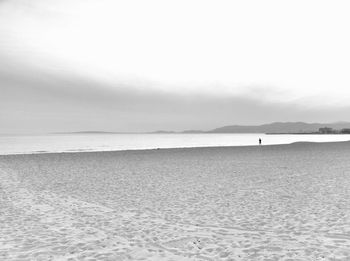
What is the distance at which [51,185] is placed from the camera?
18.7 meters

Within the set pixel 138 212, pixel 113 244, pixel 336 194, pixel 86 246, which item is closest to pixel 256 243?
pixel 113 244

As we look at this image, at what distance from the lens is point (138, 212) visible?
471 inches

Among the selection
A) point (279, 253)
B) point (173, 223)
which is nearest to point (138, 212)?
point (173, 223)

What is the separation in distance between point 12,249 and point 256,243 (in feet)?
18.9

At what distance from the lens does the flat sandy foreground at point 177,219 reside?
7578 millimetres

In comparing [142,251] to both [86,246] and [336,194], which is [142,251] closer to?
[86,246]

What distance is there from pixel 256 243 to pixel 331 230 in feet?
7.87

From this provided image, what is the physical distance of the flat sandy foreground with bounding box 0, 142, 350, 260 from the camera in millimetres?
7578

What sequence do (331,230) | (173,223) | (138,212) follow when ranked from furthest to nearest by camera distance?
(138,212) < (173,223) < (331,230)

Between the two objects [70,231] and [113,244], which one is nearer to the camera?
[113,244]

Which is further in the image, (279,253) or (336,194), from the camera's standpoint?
(336,194)

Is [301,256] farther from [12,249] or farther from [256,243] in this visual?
[12,249]

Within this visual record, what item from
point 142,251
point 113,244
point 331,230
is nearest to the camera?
point 142,251

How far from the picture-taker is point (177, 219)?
35.3 feet
